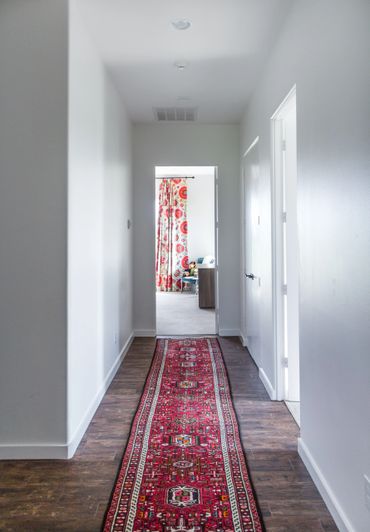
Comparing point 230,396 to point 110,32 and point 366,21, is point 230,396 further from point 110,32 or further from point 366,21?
point 110,32

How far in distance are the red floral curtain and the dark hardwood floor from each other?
682 cm

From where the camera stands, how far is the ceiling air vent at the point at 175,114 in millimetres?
4371

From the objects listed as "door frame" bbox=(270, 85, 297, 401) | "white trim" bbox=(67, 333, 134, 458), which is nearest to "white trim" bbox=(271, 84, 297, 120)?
"door frame" bbox=(270, 85, 297, 401)

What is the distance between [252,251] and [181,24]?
221 centimetres

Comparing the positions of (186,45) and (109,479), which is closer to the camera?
(109,479)

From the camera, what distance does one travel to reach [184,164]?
4902 mm

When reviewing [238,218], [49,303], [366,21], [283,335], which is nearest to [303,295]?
[283,335]

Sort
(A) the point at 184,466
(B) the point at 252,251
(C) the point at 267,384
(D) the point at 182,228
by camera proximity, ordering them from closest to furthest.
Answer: (A) the point at 184,466, (C) the point at 267,384, (B) the point at 252,251, (D) the point at 182,228

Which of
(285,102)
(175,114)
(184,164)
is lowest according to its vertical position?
(285,102)

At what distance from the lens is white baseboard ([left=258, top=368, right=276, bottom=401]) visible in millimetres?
3029

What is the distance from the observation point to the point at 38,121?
7.14ft

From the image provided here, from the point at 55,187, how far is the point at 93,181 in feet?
2.19

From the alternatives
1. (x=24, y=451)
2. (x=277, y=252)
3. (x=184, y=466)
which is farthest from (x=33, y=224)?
A: (x=277, y=252)

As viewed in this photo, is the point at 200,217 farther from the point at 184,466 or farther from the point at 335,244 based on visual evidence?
the point at 335,244
